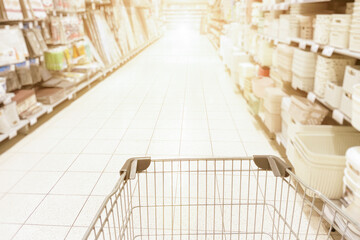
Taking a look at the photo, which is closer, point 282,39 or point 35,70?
Answer: point 282,39

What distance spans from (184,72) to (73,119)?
364cm

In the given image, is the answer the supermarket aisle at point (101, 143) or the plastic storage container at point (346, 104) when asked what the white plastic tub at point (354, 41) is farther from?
the supermarket aisle at point (101, 143)

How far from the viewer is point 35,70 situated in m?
3.88

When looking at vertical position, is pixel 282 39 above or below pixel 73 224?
above

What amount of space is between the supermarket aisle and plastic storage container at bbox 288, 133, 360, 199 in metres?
0.85

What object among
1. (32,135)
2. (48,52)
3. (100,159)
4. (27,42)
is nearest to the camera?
(100,159)

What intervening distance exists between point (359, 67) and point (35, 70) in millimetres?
3738

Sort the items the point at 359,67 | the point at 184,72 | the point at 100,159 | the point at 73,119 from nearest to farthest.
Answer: the point at 359,67
the point at 100,159
the point at 73,119
the point at 184,72

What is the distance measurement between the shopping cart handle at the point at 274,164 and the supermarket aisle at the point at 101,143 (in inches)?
53.6

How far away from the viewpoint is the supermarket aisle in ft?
7.03

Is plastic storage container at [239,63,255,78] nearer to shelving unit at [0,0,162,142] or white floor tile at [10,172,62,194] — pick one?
shelving unit at [0,0,162,142]

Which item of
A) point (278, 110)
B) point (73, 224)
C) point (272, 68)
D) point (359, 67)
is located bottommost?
point (73, 224)

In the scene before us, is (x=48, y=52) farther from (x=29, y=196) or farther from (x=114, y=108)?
(x=29, y=196)

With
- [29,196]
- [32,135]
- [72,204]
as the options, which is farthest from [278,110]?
[32,135]
